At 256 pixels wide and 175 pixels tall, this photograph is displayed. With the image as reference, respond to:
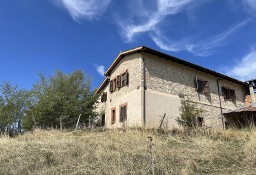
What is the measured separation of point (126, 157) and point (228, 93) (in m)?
19.3

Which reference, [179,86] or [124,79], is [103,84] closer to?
[124,79]

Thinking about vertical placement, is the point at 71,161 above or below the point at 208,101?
below

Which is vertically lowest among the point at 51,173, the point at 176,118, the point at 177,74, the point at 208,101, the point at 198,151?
the point at 51,173

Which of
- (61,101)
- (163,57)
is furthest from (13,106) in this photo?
(163,57)

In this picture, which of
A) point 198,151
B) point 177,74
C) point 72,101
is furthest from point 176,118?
point 198,151

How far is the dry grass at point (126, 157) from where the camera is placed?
747 centimetres

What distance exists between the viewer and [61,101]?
76.1ft

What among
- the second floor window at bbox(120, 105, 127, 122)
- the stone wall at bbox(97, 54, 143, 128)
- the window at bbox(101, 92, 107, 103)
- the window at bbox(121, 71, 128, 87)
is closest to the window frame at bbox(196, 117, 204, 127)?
the stone wall at bbox(97, 54, 143, 128)

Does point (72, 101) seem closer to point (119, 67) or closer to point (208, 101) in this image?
point (119, 67)

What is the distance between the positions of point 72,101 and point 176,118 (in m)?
9.20

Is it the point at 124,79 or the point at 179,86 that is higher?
the point at 124,79

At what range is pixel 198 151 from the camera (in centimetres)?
880

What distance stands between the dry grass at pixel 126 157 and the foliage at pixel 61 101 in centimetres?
1195

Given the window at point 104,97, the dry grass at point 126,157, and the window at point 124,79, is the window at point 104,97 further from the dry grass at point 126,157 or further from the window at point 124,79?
the dry grass at point 126,157
